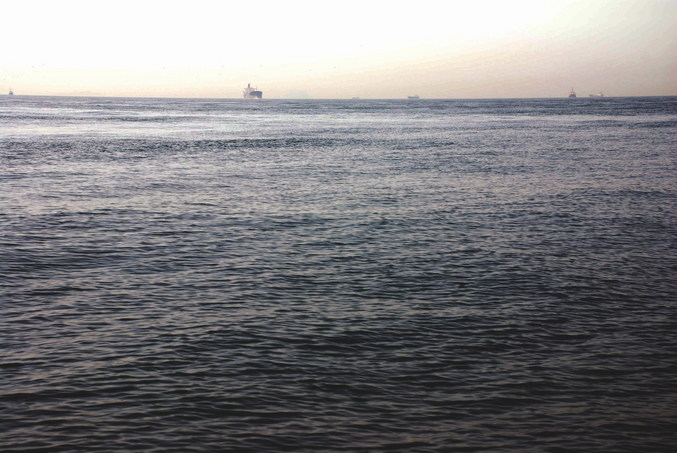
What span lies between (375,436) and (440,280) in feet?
34.6

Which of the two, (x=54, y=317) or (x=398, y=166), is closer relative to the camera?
(x=54, y=317)

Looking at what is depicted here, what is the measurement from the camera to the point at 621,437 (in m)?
12.9

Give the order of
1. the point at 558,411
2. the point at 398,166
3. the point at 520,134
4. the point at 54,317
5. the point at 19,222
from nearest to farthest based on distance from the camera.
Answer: the point at 558,411
the point at 54,317
the point at 19,222
the point at 398,166
the point at 520,134

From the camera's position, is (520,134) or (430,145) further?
(520,134)

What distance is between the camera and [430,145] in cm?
8169

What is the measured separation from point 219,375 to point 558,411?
6633mm

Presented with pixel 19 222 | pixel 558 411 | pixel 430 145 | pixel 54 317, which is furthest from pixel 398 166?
pixel 558 411

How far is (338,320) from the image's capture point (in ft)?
62.1

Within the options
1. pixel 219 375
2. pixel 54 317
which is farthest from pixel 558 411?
pixel 54 317

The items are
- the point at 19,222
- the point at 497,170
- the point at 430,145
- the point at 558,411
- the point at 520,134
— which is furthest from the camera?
the point at 520,134

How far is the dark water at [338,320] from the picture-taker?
43.5 feet

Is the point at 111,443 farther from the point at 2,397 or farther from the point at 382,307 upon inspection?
the point at 382,307

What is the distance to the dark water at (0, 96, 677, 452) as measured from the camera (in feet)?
43.5

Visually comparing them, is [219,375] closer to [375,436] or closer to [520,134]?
[375,436]
